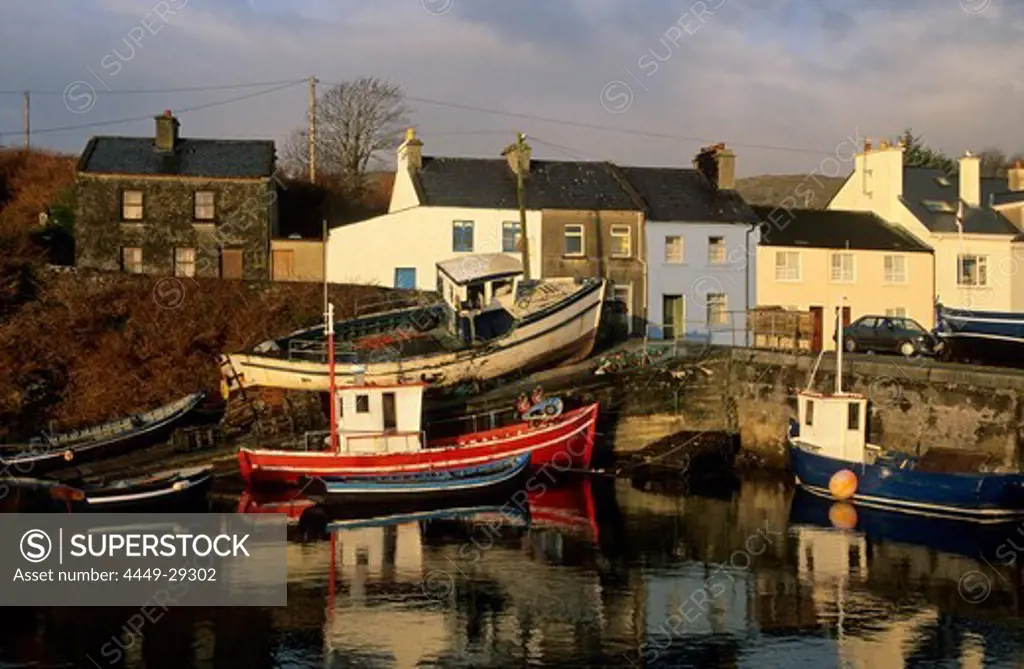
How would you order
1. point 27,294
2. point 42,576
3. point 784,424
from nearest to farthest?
point 42,576 → point 784,424 → point 27,294

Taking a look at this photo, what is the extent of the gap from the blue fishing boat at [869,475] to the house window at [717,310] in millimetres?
12691

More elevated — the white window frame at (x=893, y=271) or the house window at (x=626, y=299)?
the white window frame at (x=893, y=271)

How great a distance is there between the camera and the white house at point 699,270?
45406mm

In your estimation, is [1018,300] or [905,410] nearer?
[905,410]

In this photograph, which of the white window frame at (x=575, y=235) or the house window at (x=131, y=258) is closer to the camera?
the house window at (x=131, y=258)

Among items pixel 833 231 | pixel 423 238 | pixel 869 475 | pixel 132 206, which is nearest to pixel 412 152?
pixel 423 238

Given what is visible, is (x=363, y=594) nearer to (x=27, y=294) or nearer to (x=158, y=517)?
(x=158, y=517)

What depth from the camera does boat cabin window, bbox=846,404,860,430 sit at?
3047cm

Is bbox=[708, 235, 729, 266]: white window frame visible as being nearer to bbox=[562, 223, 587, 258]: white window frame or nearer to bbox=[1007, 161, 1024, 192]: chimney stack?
bbox=[562, 223, 587, 258]: white window frame

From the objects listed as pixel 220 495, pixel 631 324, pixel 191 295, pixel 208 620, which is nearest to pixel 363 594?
pixel 208 620

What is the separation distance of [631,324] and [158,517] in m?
23.3

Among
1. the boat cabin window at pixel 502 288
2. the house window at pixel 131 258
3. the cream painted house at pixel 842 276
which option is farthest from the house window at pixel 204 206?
the cream painted house at pixel 842 276

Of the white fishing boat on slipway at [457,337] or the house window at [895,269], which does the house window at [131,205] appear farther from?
the house window at [895,269]

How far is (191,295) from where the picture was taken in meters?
41.3
